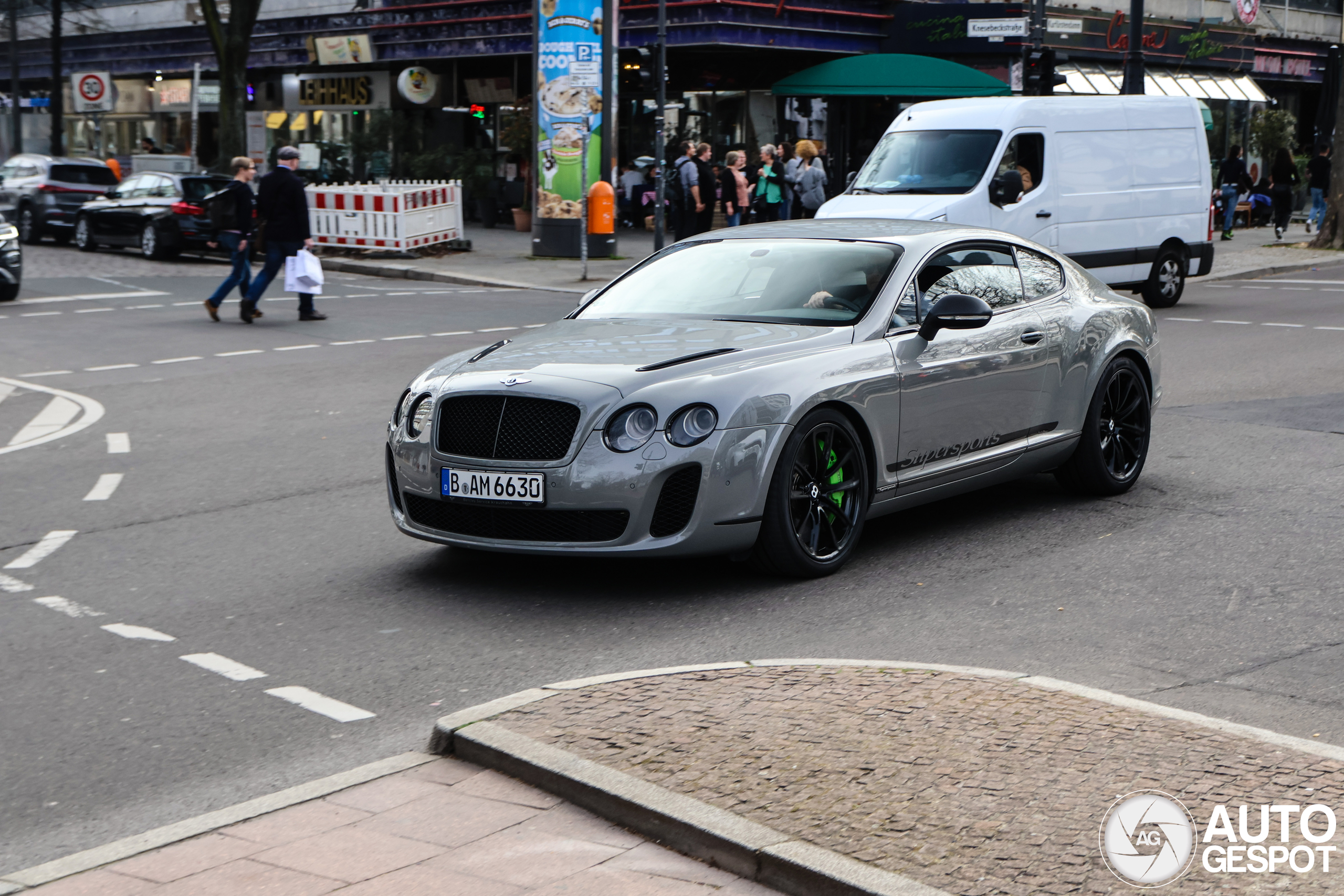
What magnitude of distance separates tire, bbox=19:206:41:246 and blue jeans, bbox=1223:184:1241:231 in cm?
2345

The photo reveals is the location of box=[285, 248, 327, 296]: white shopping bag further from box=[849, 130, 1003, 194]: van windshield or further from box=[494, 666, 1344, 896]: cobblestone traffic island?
box=[494, 666, 1344, 896]: cobblestone traffic island

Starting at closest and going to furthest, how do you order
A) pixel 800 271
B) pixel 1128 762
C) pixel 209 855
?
pixel 209 855
pixel 1128 762
pixel 800 271

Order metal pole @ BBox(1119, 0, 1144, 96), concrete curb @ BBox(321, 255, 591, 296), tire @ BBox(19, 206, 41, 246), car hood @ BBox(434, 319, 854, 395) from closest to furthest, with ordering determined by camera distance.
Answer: car hood @ BBox(434, 319, 854, 395)
concrete curb @ BBox(321, 255, 591, 296)
metal pole @ BBox(1119, 0, 1144, 96)
tire @ BBox(19, 206, 41, 246)

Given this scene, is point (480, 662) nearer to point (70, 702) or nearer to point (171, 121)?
point (70, 702)

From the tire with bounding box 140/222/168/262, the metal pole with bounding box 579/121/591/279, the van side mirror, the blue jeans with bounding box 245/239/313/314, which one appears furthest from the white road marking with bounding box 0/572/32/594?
the tire with bounding box 140/222/168/262

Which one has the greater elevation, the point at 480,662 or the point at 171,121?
the point at 171,121

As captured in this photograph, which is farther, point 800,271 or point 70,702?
point 800,271

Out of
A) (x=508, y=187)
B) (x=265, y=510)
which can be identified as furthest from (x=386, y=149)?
(x=265, y=510)

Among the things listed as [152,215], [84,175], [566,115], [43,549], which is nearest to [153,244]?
[152,215]

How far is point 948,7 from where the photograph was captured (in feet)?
107

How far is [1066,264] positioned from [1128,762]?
4.75 metres

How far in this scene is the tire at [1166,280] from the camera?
1948 cm

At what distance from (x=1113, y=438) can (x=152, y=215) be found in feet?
72.9

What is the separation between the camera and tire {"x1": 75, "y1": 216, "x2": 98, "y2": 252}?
28.9 m
